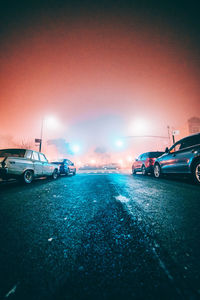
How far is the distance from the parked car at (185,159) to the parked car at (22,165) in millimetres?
6937

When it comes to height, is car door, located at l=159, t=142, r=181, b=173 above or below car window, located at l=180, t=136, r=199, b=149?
below

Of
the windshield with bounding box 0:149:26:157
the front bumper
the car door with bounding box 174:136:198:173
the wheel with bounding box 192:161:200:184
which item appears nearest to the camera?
the wheel with bounding box 192:161:200:184

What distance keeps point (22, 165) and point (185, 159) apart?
23.5ft

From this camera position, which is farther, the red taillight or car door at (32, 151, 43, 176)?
the red taillight

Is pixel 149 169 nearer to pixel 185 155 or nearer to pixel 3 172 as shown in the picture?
pixel 185 155

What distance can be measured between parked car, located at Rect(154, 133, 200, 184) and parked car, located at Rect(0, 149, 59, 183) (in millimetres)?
6937

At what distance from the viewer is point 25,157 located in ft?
20.5

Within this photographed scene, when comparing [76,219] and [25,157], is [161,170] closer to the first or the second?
[76,219]

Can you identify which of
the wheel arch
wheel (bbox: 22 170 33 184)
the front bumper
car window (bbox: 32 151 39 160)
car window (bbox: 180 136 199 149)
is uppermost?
car window (bbox: 180 136 199 149)

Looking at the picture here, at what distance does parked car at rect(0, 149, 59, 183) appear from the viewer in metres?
5.07

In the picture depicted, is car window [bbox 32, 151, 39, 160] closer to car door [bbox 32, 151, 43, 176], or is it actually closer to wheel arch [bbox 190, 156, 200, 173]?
car door [bbox 32, 151, 43, 176]

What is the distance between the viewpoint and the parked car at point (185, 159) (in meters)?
4.56

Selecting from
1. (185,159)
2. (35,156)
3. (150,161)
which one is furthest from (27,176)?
(150,161)

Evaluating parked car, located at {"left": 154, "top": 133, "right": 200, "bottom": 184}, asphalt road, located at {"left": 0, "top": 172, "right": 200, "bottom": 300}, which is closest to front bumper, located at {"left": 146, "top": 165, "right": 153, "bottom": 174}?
parked car, located at {"left": 154, "top": 133, "right": 200, "bottom": 184}
